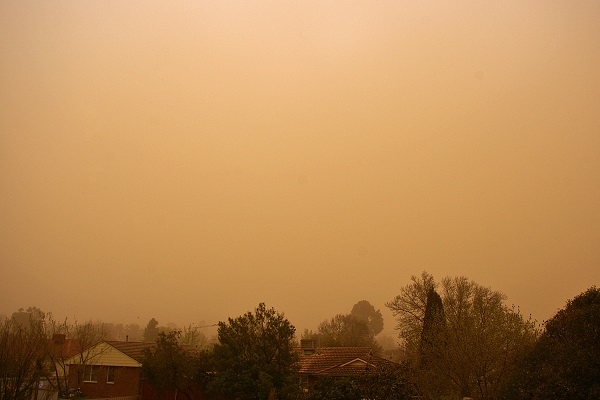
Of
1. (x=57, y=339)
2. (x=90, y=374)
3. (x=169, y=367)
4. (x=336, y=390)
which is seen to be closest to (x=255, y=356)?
(x=336, y=390)

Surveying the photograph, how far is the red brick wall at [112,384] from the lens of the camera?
39.7m

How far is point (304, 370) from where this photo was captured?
1452 inches

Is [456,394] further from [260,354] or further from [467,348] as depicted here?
[260,354]

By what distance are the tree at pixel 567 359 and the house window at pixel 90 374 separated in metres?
32.8

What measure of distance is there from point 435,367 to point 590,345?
8936 mm

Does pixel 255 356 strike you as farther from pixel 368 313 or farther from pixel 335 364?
pixel 368 313

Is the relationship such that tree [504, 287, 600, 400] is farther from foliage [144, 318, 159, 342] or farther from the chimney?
foliage [144, 318, 159, 342]

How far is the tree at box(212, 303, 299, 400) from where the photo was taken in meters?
28.3

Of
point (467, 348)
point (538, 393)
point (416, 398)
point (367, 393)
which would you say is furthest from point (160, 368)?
point (538, 393)

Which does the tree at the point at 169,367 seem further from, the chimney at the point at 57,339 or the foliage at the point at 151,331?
the foliage at the point at 151,331

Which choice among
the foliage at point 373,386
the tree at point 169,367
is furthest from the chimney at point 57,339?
the foliage at point 373,386

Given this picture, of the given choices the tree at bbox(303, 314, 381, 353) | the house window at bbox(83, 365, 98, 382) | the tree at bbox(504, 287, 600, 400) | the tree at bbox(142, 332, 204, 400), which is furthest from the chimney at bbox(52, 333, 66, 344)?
the tree at bbox(303, 314, 381, 353)

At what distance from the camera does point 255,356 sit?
94.9ft

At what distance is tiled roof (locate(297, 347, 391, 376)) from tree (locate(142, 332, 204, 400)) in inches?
280
